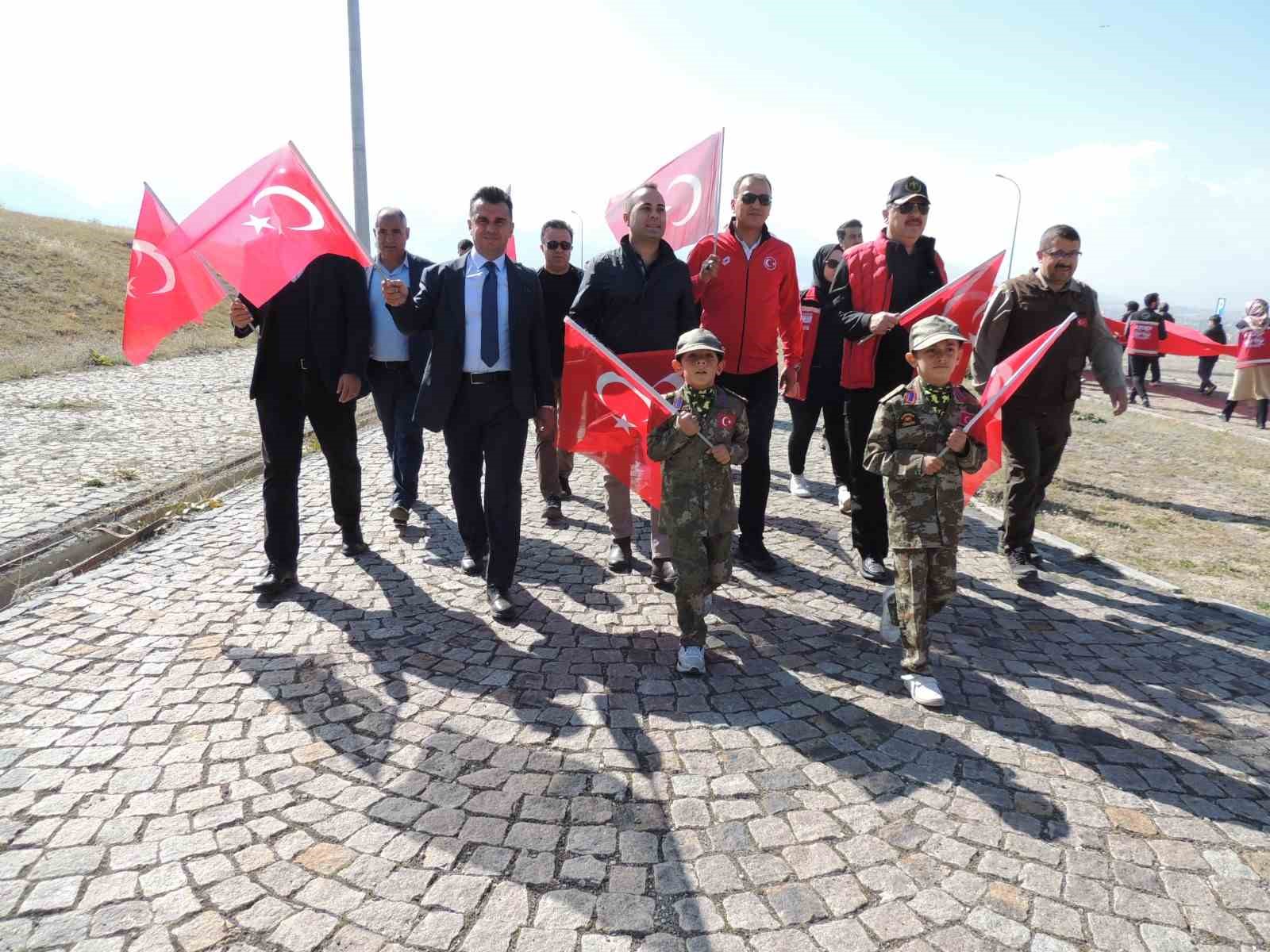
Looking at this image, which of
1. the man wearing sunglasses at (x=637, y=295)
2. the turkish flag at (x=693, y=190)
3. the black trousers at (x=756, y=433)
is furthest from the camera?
the turkish flag at (x=693, y=190)

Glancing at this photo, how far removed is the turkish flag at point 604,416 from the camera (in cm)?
461

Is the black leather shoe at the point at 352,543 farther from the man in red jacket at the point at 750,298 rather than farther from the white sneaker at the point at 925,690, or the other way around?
the white sneaker at the point at 925,690

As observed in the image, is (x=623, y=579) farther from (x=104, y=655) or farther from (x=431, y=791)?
(x=104, y=655)

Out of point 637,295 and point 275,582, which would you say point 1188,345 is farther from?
point 275,582

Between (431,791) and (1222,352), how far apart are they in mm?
16034

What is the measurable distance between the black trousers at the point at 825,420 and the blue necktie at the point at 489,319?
3.16 meters

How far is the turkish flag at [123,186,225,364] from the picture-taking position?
16.5ft

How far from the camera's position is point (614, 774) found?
3.25 meters

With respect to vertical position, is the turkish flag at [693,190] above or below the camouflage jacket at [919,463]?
above

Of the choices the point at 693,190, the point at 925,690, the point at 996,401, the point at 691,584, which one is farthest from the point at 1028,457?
the point at 693,190

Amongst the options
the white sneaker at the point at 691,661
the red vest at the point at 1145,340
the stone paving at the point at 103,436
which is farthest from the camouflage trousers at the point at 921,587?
the red vest at the point at 1145,340

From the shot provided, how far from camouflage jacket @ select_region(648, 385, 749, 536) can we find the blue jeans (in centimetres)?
285

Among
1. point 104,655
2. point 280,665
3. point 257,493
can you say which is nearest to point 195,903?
point 280,665

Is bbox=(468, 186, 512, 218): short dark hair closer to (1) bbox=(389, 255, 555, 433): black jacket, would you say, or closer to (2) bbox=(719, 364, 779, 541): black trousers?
(1) bbox=(389, 255, 555, 433): black jacket
